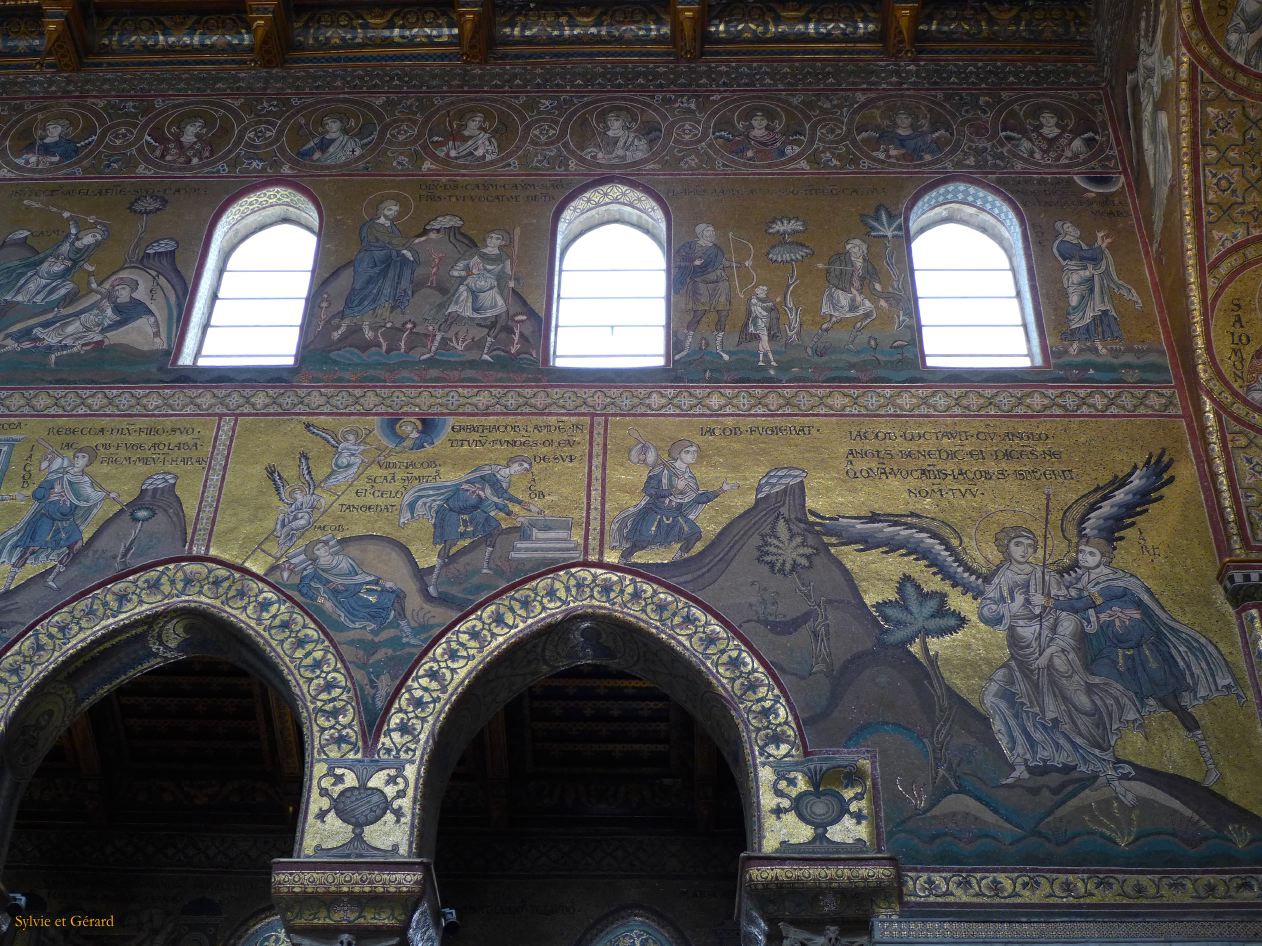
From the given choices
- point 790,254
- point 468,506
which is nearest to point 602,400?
point 468,506

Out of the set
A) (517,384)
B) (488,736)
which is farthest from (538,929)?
(517,384)

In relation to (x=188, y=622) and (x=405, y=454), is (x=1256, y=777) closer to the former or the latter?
(x=405, y=454)

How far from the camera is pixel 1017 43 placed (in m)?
12.3

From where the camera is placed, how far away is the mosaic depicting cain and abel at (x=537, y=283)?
34.6 feet

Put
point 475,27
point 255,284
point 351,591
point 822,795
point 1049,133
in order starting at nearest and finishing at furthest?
point 822,795, point 351,591, point 255,284, point 1049,133, point 475,27

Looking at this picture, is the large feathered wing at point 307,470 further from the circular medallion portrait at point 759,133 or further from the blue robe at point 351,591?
the circular medallion portrait at point 759,133

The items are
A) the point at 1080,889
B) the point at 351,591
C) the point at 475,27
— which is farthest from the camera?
the point at 475,27

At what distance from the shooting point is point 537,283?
11086 mm

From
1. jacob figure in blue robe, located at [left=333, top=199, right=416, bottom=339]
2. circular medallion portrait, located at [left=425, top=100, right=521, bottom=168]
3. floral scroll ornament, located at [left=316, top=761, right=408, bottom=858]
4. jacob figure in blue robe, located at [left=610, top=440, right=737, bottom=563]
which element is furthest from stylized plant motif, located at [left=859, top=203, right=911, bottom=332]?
floral scroll ornament, located at [left=316, top=761, right=408, bottom=858]

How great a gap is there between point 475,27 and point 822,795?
22.2 ft

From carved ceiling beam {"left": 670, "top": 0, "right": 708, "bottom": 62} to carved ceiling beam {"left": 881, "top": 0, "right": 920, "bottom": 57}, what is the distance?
140 cm

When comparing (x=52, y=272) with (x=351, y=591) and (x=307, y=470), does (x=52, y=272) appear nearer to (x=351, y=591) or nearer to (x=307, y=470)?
(x=307, y=470)

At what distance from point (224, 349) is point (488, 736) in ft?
10.8

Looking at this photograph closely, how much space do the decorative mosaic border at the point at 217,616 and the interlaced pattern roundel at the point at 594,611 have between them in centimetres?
35
